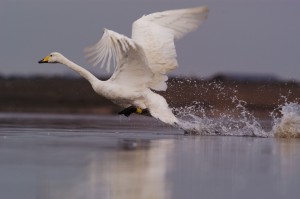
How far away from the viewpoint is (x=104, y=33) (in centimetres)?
1623

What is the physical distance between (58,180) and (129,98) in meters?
7.78

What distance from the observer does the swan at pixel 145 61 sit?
1681 centimetres

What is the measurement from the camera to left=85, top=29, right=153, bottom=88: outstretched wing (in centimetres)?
1609

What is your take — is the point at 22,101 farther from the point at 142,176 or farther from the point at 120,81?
the point at 142,176

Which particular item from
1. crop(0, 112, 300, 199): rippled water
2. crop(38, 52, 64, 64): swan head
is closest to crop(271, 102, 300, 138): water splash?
crop(0, 112, 300, 199): rippled water

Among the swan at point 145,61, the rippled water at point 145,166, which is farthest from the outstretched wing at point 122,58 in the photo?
the rippled water at point 145,166

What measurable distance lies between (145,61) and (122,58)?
43 centimetres

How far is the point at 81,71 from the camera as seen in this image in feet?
59.6

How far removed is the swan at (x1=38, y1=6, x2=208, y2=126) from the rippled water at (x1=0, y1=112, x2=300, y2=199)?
896 millimetres

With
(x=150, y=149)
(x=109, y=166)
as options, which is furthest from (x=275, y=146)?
(x=109, y=166)

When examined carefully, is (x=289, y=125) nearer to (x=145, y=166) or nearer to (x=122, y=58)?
(x=122, y=58)

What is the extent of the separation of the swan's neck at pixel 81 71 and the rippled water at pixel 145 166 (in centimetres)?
122

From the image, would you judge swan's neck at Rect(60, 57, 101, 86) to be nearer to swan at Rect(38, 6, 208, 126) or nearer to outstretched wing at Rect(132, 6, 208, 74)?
swan at Rect(38, 6, 208, 126)

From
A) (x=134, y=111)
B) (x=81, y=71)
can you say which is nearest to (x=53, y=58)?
(x=81, y=71)
